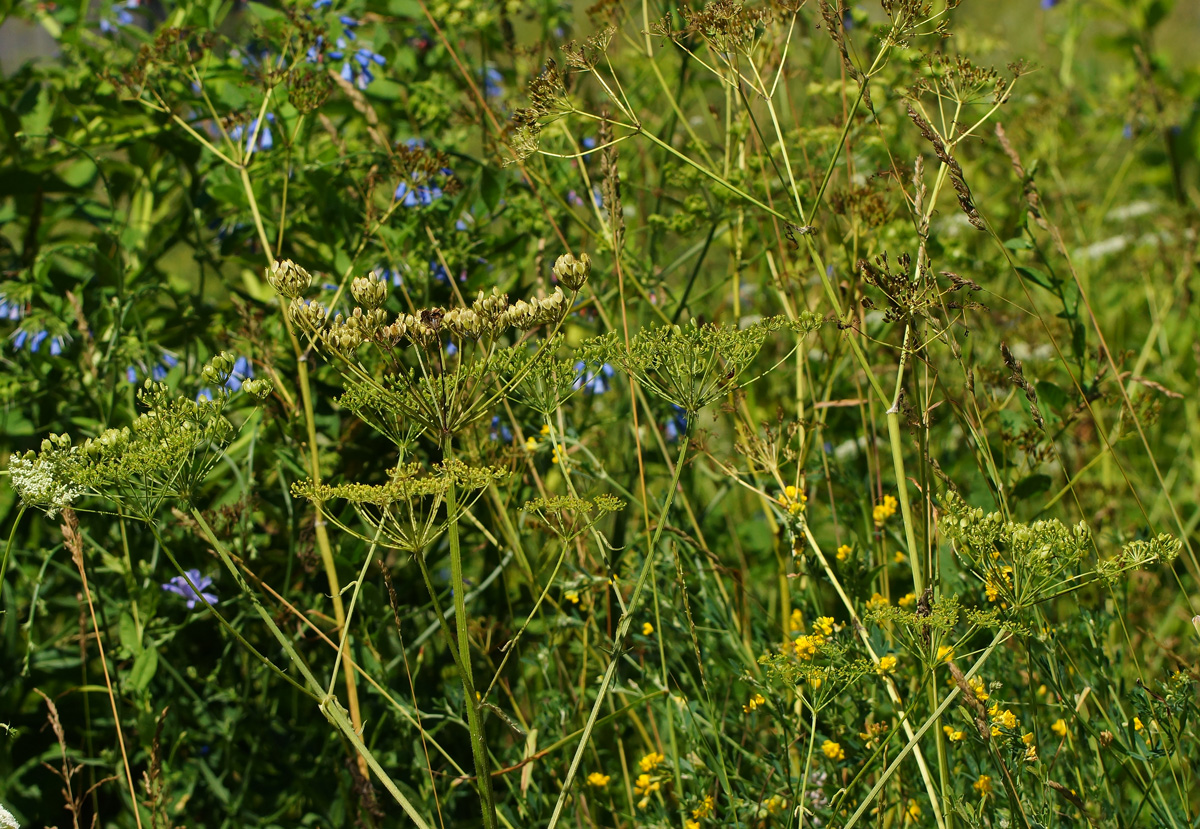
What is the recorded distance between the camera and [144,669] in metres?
1.44

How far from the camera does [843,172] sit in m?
1.97

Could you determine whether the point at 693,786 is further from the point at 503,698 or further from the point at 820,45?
the point at 820,45

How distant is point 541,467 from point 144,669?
2.30 feet

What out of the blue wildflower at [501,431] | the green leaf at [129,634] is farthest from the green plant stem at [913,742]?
the green leaf at [129,634]

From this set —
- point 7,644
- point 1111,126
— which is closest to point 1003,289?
point 1111,126

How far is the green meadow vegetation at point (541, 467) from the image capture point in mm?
1050

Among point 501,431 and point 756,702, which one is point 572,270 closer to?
point 756,702

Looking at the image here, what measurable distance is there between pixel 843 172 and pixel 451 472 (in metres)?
1.33

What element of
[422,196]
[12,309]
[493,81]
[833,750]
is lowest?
[833,750]

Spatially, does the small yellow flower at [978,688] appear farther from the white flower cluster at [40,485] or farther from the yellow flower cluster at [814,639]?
the white flower cluster at [40,485]

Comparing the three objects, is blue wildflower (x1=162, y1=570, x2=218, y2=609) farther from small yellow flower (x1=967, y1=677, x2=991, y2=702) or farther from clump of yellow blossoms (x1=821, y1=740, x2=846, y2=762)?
small yellow flower (x1=967, y1=677, x2=991, y2=702)

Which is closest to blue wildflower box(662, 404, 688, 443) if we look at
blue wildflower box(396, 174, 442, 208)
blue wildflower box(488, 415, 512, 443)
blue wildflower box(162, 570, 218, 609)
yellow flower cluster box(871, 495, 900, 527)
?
blue wildflower box(488, 415, 512, 443)

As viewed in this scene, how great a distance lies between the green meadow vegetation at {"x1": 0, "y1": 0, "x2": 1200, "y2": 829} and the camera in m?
1.05

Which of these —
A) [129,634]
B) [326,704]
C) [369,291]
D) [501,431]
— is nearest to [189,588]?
[129,634]
